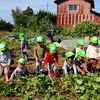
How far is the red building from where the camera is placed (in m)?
32.1

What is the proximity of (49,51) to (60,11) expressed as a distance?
2416cm

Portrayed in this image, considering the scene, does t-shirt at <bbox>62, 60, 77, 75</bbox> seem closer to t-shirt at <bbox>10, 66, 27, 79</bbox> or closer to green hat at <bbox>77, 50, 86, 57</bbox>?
green hat at <bbox>77, 50, 86, 57</bbox>

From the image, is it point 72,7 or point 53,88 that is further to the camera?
point 72,7

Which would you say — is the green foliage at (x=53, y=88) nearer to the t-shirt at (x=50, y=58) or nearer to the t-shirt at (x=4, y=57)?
the t-shirt at (x=50, y=58)

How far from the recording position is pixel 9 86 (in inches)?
286

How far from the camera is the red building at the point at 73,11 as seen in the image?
32125 millimetres

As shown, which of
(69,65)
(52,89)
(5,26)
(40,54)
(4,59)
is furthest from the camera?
(5,26)

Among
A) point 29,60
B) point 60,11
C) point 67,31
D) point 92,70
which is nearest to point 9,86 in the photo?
point 92,70

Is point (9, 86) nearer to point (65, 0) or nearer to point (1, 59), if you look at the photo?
point (1, 59)

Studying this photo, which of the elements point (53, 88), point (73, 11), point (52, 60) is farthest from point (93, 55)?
point (73, 11)

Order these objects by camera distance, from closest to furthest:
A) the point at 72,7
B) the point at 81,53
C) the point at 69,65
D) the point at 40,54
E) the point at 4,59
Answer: the point at 69,65 < the point at 81,53 < the point at 4,59 < the point at 40,54 < the point at 72,7

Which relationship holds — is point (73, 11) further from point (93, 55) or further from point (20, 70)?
point (20, 70)

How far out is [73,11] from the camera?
1292 inches

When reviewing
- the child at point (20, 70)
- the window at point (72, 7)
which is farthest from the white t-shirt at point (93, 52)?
the window at point (72, 7)
